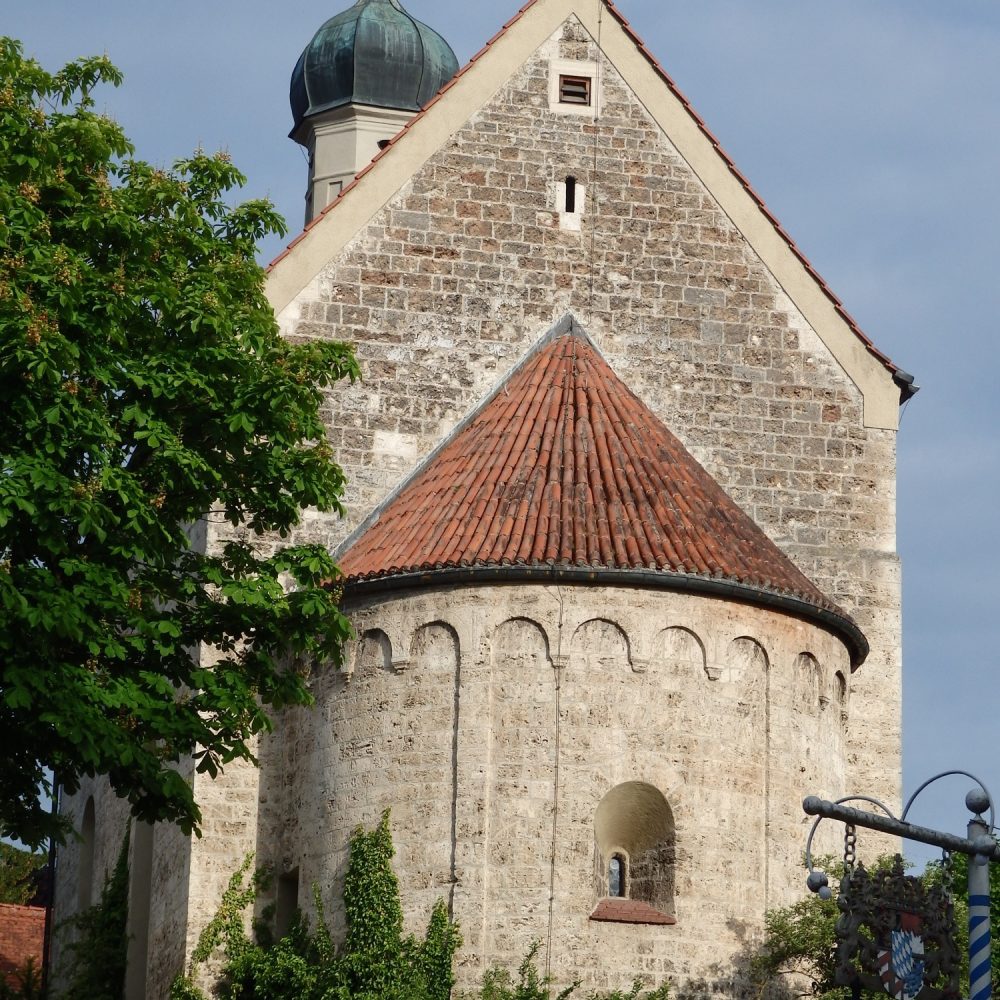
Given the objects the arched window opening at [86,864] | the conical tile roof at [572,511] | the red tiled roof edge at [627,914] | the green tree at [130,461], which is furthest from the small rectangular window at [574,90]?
the arched window opening at [86,864]

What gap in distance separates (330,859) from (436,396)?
5.67 metres

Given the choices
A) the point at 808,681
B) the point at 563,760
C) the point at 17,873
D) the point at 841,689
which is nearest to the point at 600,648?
the point at 563,760

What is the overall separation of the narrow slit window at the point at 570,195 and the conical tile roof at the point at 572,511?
1.92 metres

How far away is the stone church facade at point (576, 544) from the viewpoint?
2489 centimetres

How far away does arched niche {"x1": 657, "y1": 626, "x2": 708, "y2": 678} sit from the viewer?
25391 millimetres

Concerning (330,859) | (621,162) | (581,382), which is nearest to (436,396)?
(581,382)

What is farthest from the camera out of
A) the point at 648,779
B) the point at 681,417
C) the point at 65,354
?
the point at 681,417

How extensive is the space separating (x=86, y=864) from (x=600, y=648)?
11.2 m

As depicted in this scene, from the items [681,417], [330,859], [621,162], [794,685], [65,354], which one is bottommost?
[330,859]

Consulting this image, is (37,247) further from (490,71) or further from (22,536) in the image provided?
(490,71)

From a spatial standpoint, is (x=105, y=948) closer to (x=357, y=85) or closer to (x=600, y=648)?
(x=600, y=648)

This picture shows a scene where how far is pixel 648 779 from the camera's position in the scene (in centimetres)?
2494

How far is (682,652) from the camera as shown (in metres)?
25.5

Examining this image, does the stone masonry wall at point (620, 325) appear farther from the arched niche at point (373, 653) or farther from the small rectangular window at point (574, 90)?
the arched niche at point (373, 653)
